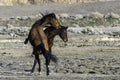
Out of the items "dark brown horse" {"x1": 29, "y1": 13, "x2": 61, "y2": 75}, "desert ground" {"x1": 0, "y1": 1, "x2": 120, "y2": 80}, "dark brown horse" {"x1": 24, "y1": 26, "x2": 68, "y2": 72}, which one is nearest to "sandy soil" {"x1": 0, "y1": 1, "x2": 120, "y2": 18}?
"desert ground" {"x1": 0, "y1": 1, "x2": 120, "y2": 80}

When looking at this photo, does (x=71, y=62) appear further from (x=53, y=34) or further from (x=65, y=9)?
(x=65, y=9)

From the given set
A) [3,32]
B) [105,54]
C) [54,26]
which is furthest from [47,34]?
[3,32]

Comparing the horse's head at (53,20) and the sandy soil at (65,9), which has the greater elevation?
the horse's head at (53,20)

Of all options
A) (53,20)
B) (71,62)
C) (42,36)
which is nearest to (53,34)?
(42,36)

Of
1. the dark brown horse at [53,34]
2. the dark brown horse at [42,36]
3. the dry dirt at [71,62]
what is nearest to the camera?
the dry dirt at [71,62]

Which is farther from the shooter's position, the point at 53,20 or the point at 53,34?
the point at 53,34

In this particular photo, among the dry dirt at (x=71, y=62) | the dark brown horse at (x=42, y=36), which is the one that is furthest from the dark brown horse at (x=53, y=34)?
the dry dirt at (x=71, y=62)

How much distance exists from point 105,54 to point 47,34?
7799 mm

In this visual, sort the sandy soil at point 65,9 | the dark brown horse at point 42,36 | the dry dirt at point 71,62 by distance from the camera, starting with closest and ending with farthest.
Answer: the dry dirt at point 71,62, the dark brown horse at point 42,36, the sandy soil at point 65,9

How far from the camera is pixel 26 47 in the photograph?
33.8 metres

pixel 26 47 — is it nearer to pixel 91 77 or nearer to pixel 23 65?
pixel 23 65

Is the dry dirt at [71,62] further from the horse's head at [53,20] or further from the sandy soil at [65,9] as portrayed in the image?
the sandy soil at [65,9]

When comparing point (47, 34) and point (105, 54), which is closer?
point (47, 34)

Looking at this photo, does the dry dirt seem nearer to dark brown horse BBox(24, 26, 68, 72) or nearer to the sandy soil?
dark brown horse BBox(24, 26, 68, 72)
